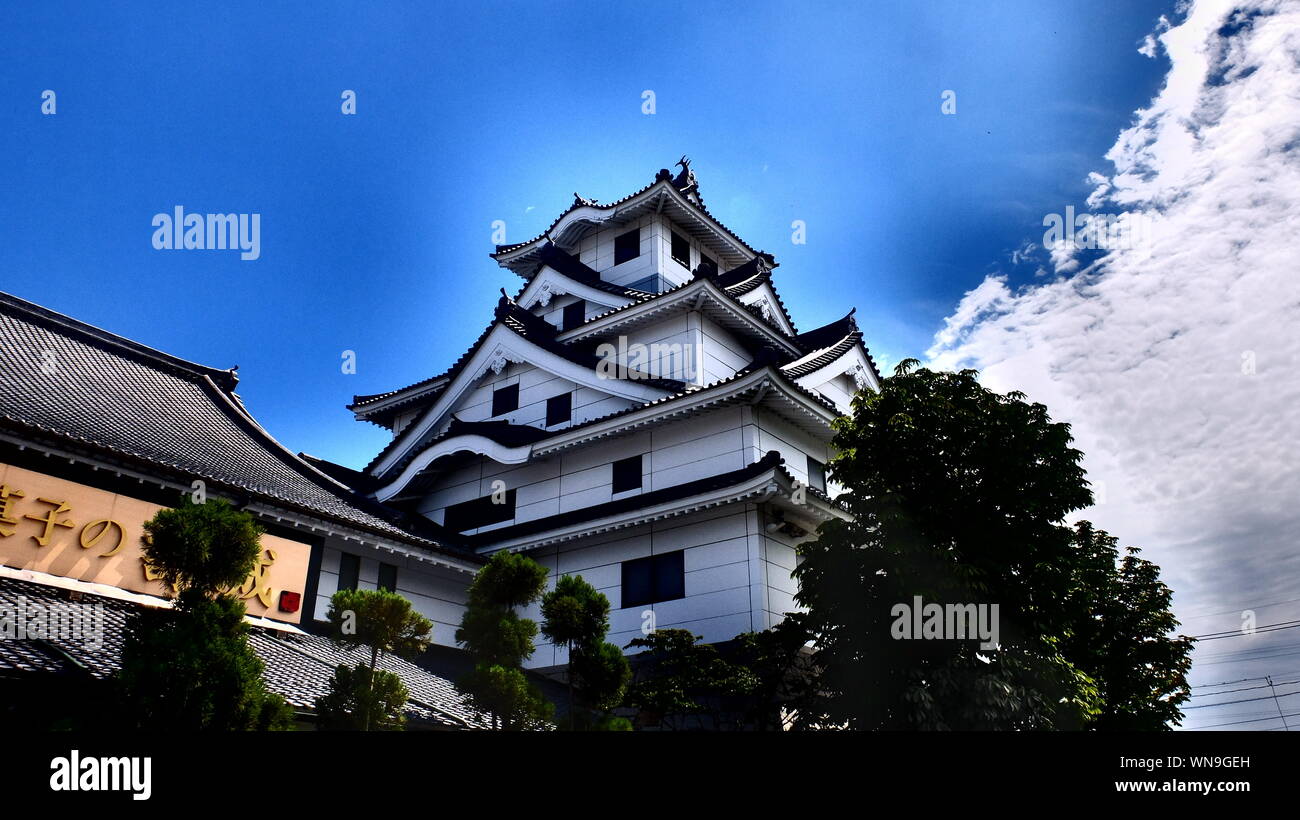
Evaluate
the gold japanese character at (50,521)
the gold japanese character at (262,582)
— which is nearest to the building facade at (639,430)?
the gold japanese character at (262,582)

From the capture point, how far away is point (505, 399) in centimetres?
2553

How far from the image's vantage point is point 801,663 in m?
17.5

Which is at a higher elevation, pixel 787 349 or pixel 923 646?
pixel 787 349

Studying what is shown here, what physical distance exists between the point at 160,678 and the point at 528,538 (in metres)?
13.4

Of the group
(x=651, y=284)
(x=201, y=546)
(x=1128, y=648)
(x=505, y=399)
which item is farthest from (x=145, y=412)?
(x=1128, y=648)

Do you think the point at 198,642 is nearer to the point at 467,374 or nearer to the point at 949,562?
the point at 949,562

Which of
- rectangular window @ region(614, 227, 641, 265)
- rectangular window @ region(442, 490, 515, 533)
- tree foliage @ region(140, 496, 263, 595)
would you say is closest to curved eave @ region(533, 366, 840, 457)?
rectangular window @ region(442, 490, 515, 533)

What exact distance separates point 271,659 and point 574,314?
17543mm

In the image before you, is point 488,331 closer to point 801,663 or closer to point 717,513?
point 717,513

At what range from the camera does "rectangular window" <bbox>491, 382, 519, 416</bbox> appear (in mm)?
25250
